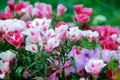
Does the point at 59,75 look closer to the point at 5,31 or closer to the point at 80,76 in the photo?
the point at 80,76

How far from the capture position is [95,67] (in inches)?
81.4

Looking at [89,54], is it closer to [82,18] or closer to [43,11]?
[82,18]

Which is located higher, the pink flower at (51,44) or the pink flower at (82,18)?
the pink flower at (82,18)

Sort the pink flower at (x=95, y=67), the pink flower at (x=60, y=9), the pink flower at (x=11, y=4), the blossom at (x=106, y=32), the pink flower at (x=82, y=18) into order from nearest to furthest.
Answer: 1. the pink flower at (x=95, y=67)
2. the blossom at (x=106, y=32)
3. the pink flower at (x=82, y=18)
4. the pink flower at (x=60, y=9)
5. the pink flower at (x=11, y=4)

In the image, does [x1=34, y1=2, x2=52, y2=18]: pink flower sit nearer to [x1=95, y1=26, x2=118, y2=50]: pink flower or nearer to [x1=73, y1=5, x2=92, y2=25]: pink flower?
[x1=73, y1=5, x2=92, y2=25]: pink flower

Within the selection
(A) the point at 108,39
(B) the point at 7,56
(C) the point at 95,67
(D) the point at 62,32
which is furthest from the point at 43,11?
(C) the point at 95,67

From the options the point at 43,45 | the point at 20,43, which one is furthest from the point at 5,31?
the point at 43,45

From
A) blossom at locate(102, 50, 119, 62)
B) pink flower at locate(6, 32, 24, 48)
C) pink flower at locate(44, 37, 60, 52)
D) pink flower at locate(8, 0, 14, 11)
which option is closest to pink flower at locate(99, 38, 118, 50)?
blossom at locate(102, 50, 119, 62)

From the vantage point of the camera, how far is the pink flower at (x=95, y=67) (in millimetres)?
2062

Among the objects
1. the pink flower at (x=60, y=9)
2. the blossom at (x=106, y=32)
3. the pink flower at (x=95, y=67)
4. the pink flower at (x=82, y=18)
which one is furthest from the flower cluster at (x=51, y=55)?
the pink flower at (x=60, y=9)

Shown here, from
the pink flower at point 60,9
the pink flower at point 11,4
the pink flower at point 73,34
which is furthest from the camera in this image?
the pink flower at point 11,4

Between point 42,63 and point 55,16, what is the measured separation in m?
1.17

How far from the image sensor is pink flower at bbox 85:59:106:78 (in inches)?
81.2

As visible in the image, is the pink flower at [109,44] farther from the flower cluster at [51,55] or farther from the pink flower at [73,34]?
the pink flower at [73,34]
